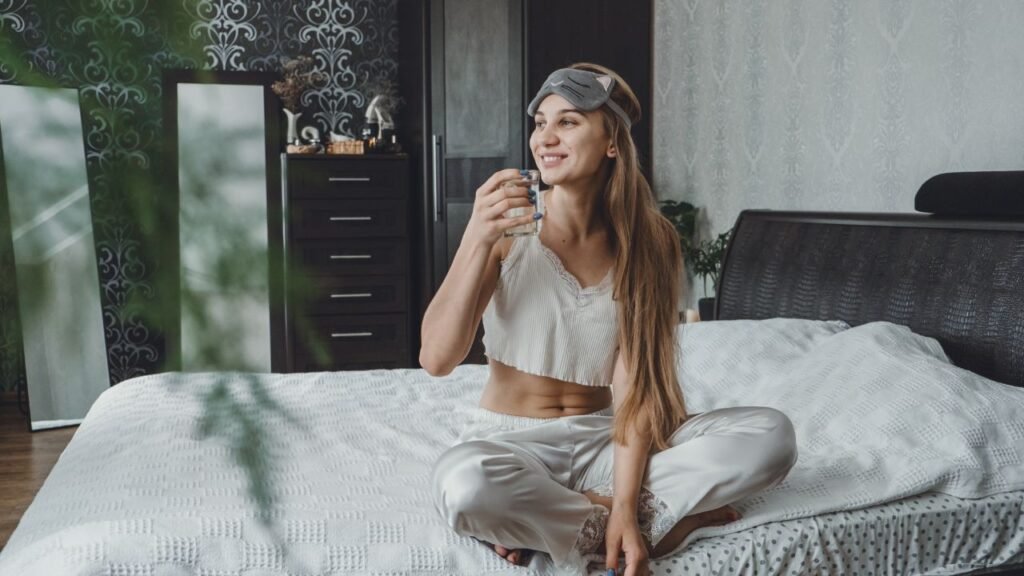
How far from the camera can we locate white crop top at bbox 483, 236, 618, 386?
6.56 feet

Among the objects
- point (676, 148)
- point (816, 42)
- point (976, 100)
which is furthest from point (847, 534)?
point (676, 148)

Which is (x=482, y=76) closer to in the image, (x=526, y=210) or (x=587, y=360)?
(x=587, y=360)

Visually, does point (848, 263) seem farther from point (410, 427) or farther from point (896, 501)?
point (410, 427)

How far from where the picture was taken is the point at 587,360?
2010 mm

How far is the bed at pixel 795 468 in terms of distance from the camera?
5.41 ft

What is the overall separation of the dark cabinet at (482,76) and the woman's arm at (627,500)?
268 cm

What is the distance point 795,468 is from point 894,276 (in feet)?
2.75

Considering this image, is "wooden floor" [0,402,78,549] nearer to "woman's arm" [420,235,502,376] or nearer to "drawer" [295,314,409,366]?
"drawer" [295,314,409,366]

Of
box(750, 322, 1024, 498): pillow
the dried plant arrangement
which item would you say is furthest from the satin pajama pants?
the dried plant arrangement

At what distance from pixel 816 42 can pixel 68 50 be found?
10.7 feet

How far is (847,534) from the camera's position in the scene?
184cm

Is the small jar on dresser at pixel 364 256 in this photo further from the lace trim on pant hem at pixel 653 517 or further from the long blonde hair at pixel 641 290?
the lace trim on pant hem at pixel 653 517

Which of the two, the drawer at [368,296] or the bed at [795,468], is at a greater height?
the bed at [795,468]

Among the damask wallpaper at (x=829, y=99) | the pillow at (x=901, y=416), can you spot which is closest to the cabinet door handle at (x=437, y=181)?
the damask wallpaper at (x=829, y=99)
